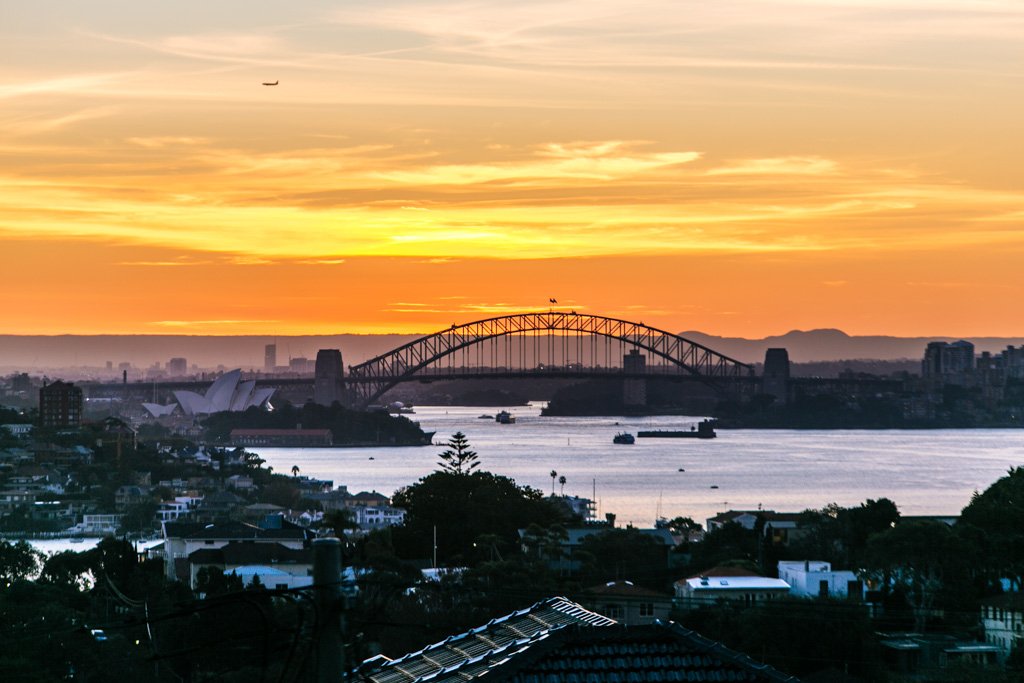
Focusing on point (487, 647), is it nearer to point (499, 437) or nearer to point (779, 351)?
point (499, 437)

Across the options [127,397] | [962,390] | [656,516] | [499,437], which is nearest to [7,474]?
[656,516]

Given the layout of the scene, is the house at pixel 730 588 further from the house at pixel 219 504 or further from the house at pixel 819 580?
the house at pixel 219 504

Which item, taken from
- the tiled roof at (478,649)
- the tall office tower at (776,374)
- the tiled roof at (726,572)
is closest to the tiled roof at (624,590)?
the tiled roof at (726,572)

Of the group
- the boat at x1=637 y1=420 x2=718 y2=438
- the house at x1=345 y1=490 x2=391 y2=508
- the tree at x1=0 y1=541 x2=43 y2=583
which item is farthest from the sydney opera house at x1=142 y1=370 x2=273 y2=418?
the tree at x1=0 y1=541 x2=43 y2=583

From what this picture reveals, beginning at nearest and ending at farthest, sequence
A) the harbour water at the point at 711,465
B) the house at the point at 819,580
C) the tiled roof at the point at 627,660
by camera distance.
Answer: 1. the tiled roof at the point at 627,660
2. the house at the point at 819,580
3. the harbour water at the point at 711,465

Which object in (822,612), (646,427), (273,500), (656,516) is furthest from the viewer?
(646,427)

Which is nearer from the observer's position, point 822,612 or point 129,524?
point 822,612

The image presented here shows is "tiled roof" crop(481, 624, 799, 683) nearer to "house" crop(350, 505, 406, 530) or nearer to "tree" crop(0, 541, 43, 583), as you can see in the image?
"tree" crop(0, 541, 43, 583)
